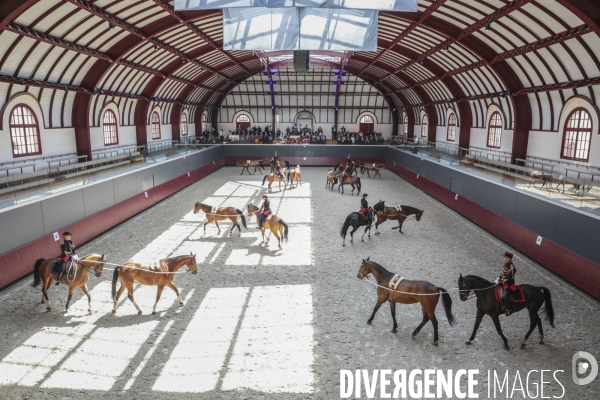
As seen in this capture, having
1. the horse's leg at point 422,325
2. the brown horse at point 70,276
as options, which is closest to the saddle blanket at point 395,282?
the horse's leg at point 422,325

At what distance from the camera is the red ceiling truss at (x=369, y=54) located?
15094mm

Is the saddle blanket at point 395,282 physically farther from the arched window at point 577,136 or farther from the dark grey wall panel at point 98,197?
the arched window at point 577,136

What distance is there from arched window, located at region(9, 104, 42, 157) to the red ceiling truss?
879mm

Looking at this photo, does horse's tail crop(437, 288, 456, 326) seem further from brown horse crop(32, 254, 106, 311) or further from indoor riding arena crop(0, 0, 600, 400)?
brown horse crop(32, 254, 106, 311)

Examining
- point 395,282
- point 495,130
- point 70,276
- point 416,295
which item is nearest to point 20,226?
point 70,276

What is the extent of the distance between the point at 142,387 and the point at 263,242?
26.3 ft

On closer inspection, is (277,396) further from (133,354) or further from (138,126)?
(138,126)

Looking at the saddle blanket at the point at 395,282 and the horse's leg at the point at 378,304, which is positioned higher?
the saddle blanket at the point at 395,282

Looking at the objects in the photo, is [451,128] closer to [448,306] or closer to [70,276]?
[448,306]

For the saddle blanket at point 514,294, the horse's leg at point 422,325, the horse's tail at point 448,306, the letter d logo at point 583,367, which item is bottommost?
the letter d logo at point 583,367

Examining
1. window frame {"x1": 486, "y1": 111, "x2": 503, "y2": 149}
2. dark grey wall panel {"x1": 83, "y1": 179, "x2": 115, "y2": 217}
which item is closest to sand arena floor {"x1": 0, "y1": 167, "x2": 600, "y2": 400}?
dark grey wall panel {"x1": 83, "y1": 179, "x2": 115, "y2": 217}

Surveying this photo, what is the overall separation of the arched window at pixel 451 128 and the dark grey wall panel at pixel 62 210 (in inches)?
1085

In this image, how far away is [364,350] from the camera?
7.93 meters

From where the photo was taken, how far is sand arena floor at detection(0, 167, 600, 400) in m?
6.94
